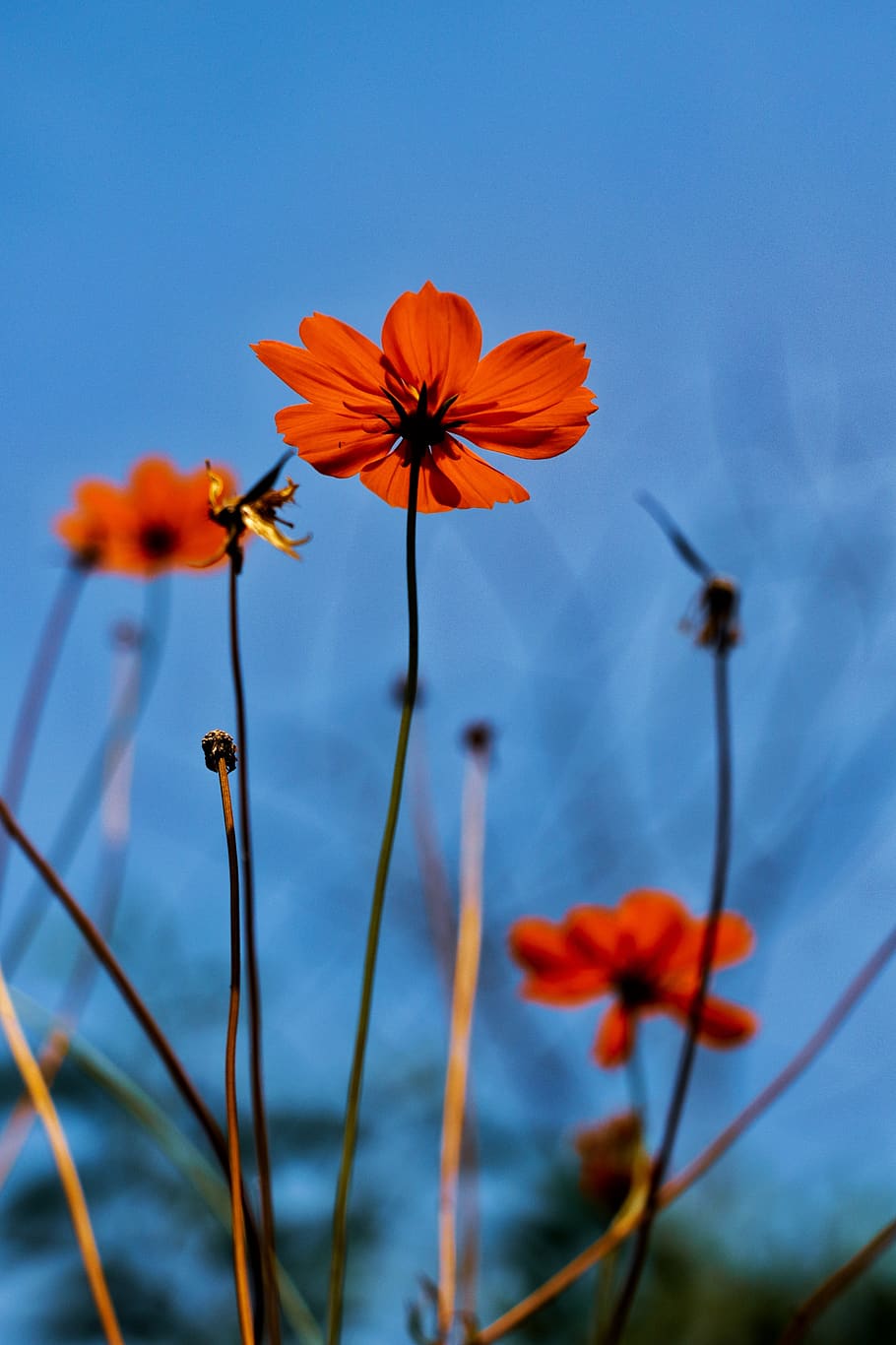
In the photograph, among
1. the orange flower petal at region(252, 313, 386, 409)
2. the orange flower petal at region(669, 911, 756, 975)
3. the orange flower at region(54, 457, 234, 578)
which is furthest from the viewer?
the orange flower at region(54, 457, 234, 578)

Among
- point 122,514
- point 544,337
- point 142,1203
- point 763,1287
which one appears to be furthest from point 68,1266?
point 544,337

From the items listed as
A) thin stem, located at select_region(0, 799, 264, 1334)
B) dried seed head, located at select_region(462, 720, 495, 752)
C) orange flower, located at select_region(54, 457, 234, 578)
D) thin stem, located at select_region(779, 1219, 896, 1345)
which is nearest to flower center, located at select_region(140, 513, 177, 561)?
orange flower, located at select_region(54, 457, 234, 578)

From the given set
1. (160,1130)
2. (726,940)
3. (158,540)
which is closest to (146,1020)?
(160,1130)

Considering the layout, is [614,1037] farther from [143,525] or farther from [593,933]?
[143,525]

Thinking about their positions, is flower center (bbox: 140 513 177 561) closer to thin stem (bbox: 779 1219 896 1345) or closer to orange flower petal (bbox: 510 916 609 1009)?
orange flower petal (bbox: 510 916 609 1009)

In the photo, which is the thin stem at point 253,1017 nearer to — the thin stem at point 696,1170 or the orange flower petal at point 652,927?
the thin stem at point 696,1170
